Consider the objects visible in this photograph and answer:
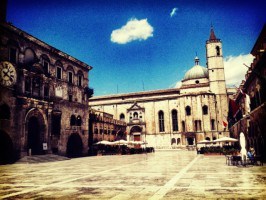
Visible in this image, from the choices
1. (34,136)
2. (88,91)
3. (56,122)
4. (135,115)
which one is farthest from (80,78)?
(135,115)

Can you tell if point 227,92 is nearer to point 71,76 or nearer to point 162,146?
point 162,146

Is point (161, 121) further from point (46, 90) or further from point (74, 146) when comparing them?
point (46, 90)

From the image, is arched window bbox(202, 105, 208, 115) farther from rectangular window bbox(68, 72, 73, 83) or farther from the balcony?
rectangular window bbox(68, 72, 73, 83)

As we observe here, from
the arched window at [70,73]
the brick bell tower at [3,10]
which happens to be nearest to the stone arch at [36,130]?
the arched window at [70,73]

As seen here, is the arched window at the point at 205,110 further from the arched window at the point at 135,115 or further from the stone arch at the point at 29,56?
the stone arch at the point at 29,56

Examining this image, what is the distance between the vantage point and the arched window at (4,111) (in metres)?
22.4

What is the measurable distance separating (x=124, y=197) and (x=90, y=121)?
31.6m

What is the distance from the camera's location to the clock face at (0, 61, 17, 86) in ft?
73.8

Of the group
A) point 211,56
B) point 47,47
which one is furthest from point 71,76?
point 211,56

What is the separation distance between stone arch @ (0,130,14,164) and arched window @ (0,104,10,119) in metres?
1.81

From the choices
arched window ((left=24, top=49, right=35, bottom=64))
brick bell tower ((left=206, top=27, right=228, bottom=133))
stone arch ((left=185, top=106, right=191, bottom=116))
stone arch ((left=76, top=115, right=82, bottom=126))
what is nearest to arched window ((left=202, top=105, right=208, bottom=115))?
brick bell tower ((left=206, top=27, right=228, bottom=133))

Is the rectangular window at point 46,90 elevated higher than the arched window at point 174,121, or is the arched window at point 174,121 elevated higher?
the rectangular window at point 46,90

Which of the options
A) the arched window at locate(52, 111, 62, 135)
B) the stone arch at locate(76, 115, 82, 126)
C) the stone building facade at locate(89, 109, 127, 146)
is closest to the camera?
the arched window at locate(52, 111, 62, 135)

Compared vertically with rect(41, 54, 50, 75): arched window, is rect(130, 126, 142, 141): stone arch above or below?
below
